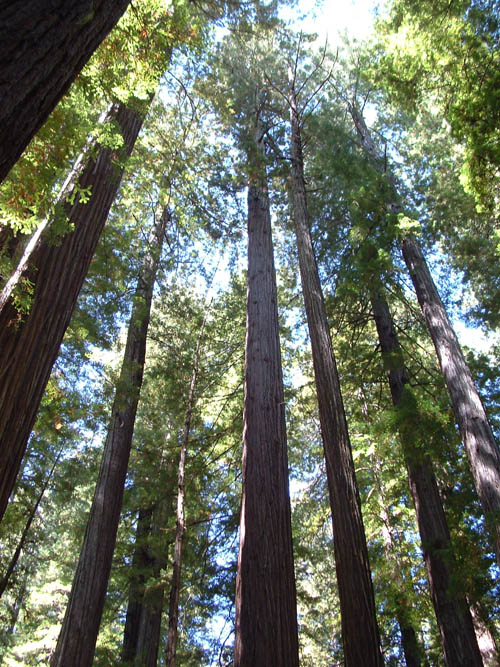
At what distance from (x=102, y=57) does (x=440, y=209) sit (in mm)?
8424

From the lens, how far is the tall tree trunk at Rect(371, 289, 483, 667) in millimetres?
6285

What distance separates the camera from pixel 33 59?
1.75 metres

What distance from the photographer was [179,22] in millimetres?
4262

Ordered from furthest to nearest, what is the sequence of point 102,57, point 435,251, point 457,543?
point 435,251 → point 457,543 → point 102,57

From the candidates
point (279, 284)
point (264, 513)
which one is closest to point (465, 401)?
point (264, 513)

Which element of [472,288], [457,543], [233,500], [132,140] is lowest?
[457,543]

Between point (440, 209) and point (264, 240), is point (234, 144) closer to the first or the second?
point (264, 240)

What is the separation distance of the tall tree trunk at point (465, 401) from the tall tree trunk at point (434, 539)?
30.8 inches

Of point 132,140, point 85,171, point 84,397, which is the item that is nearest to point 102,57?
point 85,171

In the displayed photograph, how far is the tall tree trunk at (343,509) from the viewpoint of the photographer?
11.5 feet

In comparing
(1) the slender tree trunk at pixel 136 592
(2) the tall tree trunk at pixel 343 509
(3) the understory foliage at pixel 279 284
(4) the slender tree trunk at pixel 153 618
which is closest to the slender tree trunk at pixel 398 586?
(3) the understory foliage at pixel 279 284

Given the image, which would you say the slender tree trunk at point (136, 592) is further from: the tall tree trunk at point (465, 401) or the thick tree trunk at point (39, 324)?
the thick tree trunk at point (39, 324)

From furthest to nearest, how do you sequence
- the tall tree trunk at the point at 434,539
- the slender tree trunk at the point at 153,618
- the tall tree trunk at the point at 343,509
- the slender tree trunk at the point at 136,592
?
the slender tree trunk at the point at 136,592 < the slender tree trunk at the point at 153,618 < the tall tree trunk at the point at 434,539 < the tall tree trunk at the point at 343,509

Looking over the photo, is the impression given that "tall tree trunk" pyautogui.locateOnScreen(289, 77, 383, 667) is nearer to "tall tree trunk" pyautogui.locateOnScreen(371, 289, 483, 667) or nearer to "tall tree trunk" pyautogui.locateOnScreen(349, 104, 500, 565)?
"tall tree trunk" pyautogui.locateOnScreen(349, 104, 500, 565)
